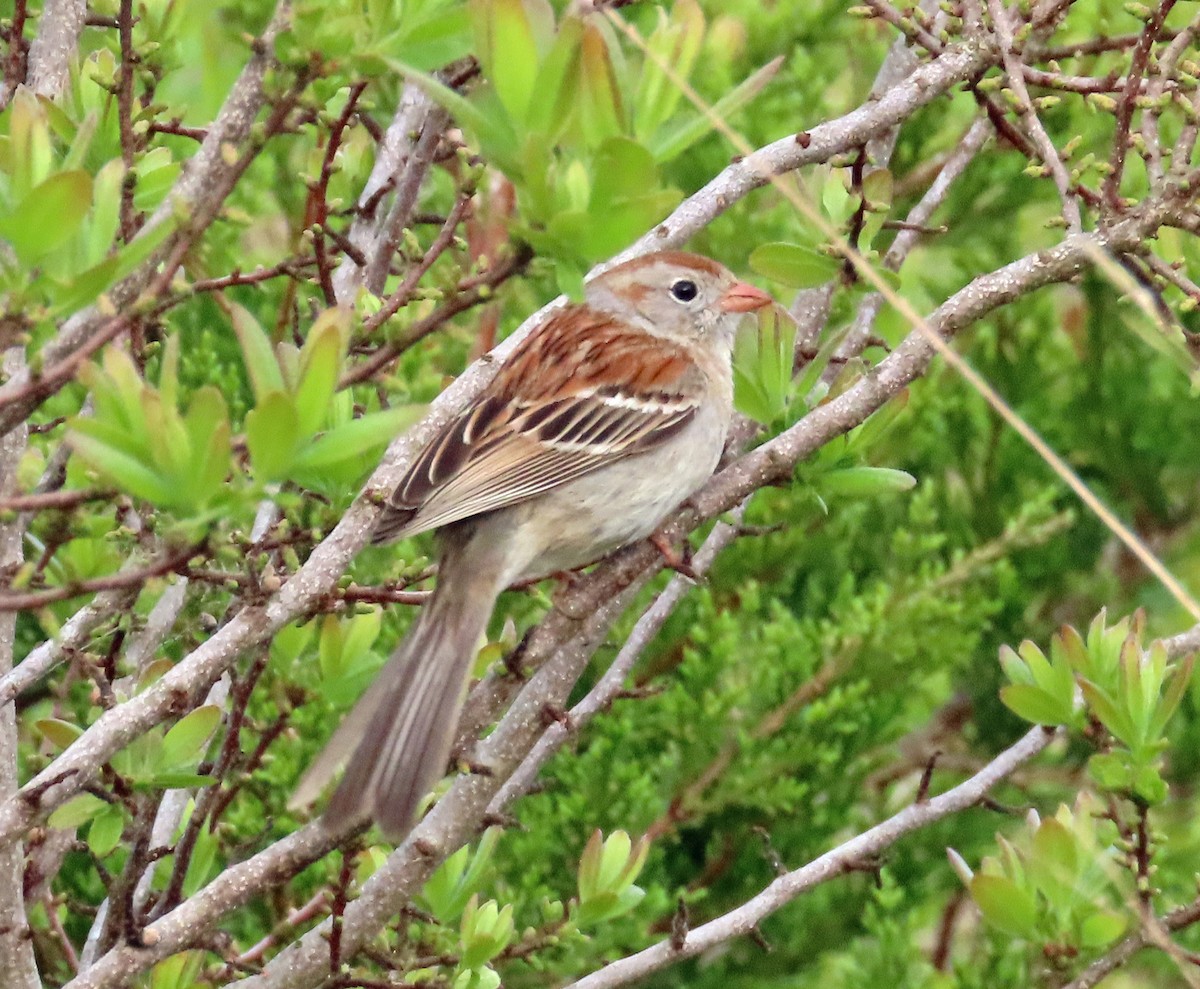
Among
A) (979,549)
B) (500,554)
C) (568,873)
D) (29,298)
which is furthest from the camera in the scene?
(979,549)

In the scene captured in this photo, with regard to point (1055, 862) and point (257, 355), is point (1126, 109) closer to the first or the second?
point (1055, 862)

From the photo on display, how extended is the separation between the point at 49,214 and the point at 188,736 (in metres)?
0.84

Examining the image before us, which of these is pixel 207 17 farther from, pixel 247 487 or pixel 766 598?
pixel 766 598

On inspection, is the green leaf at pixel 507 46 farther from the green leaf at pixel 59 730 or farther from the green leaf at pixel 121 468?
the green leaf at pixel 59 730

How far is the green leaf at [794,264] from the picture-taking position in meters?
2.55

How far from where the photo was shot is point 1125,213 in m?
2.41

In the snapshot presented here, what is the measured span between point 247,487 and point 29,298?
34cm

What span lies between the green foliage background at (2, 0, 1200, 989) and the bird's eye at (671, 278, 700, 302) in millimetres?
364

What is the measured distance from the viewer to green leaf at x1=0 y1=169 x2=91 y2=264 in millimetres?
1617

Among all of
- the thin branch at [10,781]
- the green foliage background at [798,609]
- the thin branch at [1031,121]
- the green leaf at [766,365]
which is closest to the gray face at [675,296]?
the green foliage background at [798,609]

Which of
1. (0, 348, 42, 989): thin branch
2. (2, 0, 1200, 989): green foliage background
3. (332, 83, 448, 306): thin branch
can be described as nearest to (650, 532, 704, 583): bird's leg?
(2, 0, 1200, 989): green foliage background

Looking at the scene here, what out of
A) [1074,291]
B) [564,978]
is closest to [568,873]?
[564,978]

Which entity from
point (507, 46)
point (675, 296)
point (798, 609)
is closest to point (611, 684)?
point (675, 296)

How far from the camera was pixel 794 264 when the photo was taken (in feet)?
8.54
